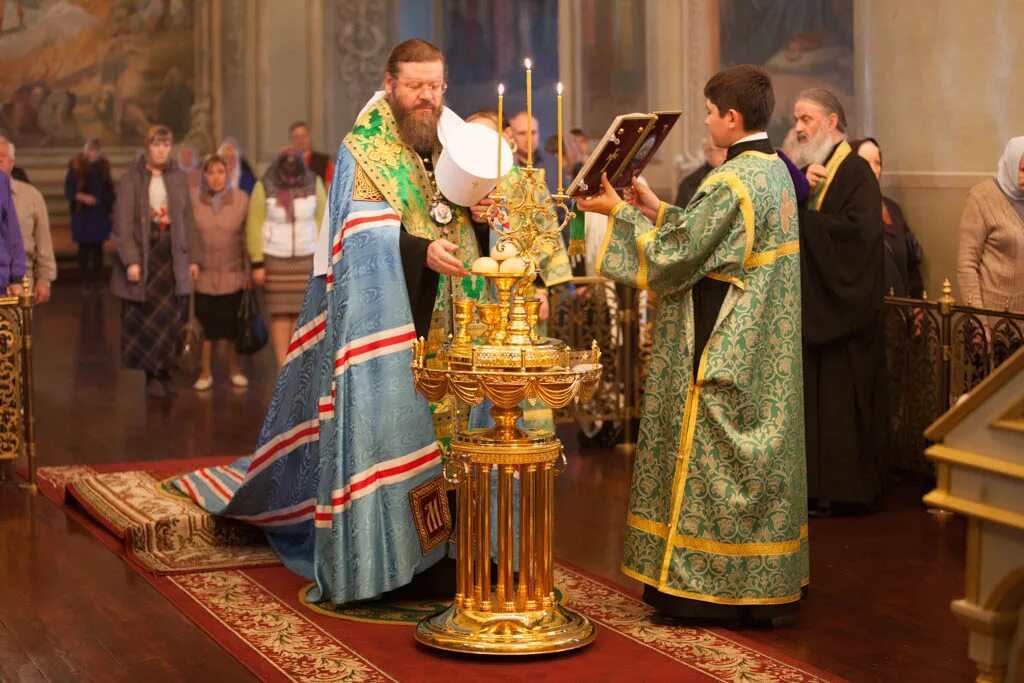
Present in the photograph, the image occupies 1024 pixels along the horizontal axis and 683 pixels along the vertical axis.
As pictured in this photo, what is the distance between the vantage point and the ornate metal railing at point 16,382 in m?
7.65

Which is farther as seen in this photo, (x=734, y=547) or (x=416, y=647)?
(x=734, y=547)

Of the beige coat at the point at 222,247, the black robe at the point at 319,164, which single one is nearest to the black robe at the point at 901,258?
the beige coat at the point at 222,247

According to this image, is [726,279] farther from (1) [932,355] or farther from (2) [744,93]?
(1) [932,355]

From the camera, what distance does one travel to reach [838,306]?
7242mm

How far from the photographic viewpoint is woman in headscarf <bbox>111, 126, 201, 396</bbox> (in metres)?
10.9

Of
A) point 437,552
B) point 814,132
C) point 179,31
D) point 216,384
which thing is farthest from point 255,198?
point 179,31

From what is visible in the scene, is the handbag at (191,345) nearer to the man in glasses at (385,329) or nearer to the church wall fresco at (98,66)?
the man in glasses at (385,329)

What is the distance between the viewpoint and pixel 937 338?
25.6 feet

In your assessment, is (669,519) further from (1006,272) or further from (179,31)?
(179,31)

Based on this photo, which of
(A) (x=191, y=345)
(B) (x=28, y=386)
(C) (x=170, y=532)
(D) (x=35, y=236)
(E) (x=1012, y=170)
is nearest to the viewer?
(C) (x=170, y=532)

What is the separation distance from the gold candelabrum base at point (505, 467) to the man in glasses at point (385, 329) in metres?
0.48

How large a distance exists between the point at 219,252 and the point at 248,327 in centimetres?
56

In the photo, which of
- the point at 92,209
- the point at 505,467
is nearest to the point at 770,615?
the point at 505,467

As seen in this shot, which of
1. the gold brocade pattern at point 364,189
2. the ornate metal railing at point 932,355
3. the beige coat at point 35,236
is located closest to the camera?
the gold brocade pattern at point 364,189
